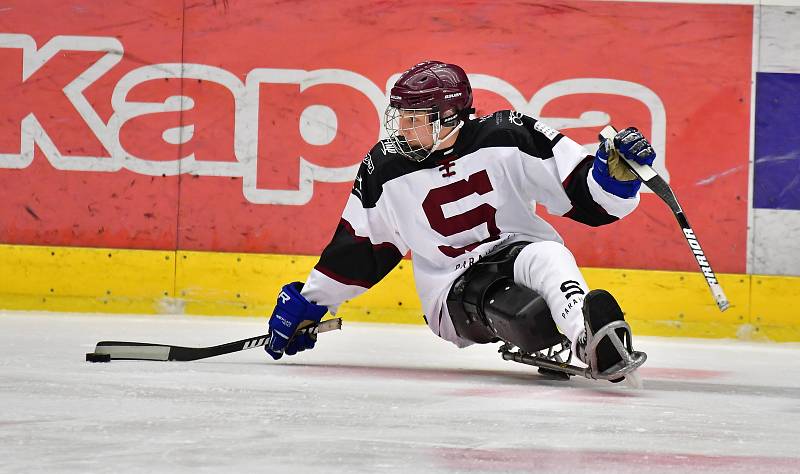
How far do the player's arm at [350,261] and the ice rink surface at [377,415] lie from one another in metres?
0.12

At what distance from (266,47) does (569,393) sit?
9.14 feet

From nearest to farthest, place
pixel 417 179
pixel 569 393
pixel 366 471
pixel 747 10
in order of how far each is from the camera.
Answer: pixel 366 471 → pixel 569 393 → pixel 417 179 → pixel 747 10

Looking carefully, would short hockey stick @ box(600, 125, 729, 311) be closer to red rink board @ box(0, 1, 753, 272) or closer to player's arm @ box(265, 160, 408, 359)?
player's arm @ box(265, 160, 408, 359)

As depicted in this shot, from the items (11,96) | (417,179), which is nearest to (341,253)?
(417,179)

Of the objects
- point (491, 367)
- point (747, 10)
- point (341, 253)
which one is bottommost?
point (491, 367)

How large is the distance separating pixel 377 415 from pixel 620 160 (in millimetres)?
1076

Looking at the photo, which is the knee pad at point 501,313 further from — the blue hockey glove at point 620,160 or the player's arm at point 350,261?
the blue hockey glove at point 620,160

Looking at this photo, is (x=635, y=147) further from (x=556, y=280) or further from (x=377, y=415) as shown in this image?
(x=377, y=415)

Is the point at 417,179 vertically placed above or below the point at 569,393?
above

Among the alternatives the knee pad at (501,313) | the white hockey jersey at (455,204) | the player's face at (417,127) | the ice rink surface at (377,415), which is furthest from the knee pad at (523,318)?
the player's face at (417,127)

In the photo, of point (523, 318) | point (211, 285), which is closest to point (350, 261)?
point (523, 318)

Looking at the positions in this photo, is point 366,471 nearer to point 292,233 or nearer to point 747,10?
point 292,233

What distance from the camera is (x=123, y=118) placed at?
5.42m

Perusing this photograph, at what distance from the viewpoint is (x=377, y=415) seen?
2.55 m
